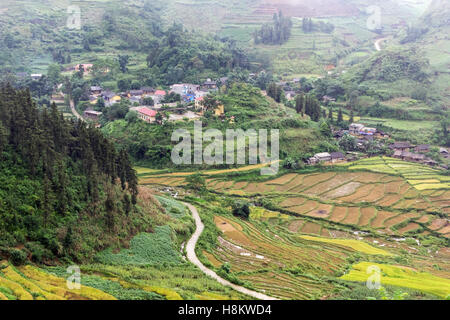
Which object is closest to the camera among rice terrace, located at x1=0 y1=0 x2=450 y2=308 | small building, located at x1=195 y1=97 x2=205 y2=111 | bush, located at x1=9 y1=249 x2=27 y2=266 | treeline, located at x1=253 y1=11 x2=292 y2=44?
bush, located at x1=9 y1=249 x2=27 y2=266

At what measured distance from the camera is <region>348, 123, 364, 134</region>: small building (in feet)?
201

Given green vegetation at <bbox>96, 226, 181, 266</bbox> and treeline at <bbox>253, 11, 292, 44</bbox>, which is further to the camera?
treeline at <bbox>253, 11, 292, 44</bbox>

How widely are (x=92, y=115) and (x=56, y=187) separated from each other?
3708 centimetres

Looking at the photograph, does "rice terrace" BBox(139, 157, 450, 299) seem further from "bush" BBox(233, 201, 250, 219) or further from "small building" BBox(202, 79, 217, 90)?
"small building" BBox(202, 79, 217, 90)

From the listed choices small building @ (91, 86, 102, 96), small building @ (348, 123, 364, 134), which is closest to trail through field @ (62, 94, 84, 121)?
small building @ (91, 86, 102, 96)

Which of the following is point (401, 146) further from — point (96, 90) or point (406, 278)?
point (96, 90)

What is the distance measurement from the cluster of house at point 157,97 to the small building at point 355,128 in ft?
62.5

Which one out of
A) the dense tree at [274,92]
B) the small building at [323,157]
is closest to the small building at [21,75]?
the dense tree at [274,92]

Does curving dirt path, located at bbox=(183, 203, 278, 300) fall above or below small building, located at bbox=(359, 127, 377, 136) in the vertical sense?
below

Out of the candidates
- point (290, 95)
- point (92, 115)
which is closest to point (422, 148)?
point (290, 95)

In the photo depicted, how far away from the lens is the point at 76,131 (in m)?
28.1

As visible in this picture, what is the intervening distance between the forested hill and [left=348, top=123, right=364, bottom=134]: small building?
40.3m
